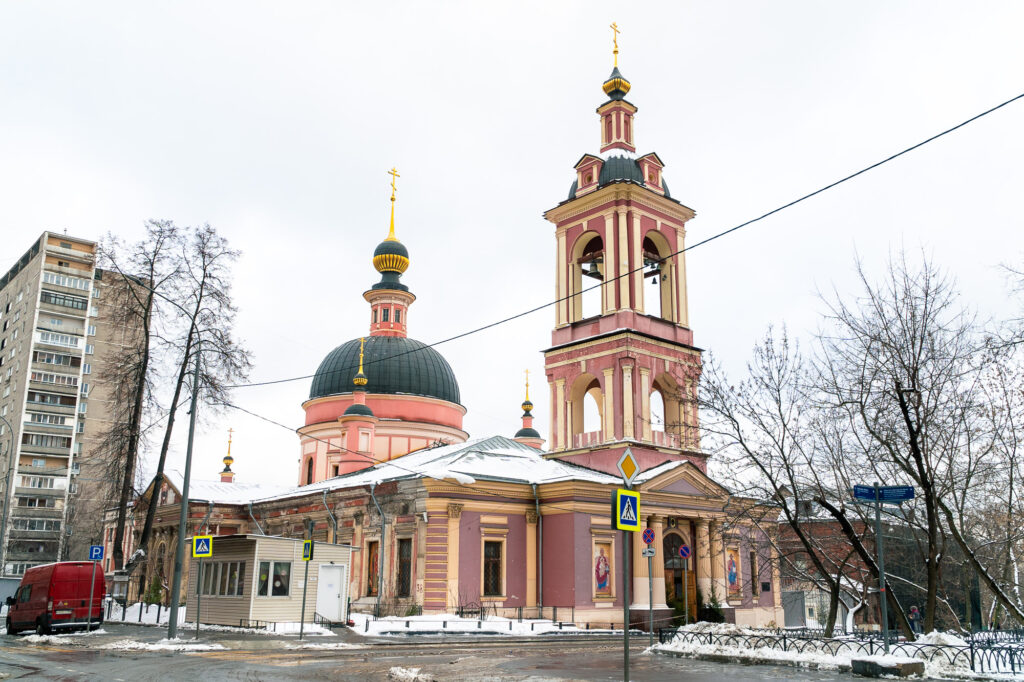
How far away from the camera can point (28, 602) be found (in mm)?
26969

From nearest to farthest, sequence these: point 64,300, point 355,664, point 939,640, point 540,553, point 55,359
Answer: point 355,664 < point 939,640 < point 540,553 < point 55,359 < point 64,300

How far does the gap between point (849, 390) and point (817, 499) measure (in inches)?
97.0

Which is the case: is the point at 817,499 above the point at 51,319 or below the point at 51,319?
below

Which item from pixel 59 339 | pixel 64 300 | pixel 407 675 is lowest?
pixel 407 675

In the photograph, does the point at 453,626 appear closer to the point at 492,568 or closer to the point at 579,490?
the point at 492,568

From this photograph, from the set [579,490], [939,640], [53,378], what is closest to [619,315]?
[579,490]

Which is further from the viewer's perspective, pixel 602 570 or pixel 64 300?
pixel 64 300

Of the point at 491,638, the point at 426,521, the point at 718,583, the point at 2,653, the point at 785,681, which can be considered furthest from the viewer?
the point at 718,583

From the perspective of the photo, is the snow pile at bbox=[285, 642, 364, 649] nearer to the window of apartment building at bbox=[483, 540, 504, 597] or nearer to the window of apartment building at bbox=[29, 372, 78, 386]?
the window of apartment building at bbox=[483, 540, 504, 597]

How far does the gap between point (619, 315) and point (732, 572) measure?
11.8 metres

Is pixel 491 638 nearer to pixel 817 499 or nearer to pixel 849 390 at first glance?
pixel 817 499

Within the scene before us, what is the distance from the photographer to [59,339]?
74.0 metres

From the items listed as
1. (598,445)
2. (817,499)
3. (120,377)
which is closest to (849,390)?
(817,499)

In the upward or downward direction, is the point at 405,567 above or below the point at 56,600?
above
